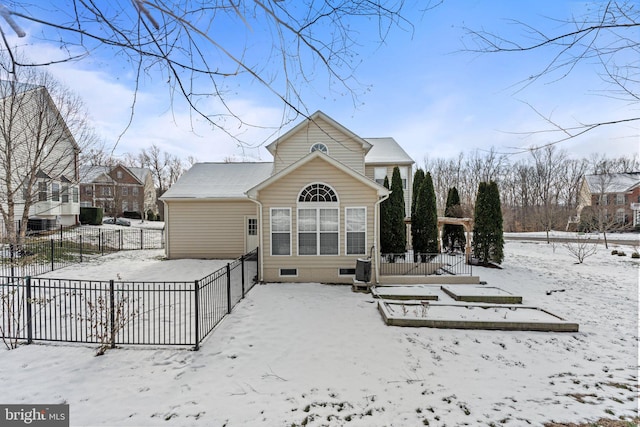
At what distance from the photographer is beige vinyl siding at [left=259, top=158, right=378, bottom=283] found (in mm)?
10039

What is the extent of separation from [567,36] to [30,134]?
2129 cm

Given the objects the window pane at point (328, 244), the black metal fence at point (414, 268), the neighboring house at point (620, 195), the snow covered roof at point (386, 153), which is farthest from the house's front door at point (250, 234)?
the neighboring house at point (620, 195)

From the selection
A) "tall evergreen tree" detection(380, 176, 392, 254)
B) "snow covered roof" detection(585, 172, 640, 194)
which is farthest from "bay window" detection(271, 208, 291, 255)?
"snow covered roof" detection(585, 172, 640, 194)

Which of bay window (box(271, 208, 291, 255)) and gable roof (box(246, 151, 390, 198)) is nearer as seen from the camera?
gable roof (box(246, 151, 390, 198))

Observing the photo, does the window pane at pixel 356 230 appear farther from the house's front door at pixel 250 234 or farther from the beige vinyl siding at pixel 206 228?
the beige vinyl siding at pixel 206 228

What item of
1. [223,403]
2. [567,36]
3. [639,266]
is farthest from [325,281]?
[639,266]

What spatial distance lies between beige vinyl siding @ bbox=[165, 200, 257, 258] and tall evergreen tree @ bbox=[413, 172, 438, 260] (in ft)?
28.5

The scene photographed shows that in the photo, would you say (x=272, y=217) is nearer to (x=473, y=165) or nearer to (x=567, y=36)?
(x=567, y=36)

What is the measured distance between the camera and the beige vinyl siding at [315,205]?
395 inches

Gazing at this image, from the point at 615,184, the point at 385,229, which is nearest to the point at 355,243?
the point at 385,229

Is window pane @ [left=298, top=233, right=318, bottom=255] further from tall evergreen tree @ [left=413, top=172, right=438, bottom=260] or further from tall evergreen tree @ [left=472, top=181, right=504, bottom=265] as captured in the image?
tall evergreen tree @ [left=472, top=181, right=504, bottom=265]

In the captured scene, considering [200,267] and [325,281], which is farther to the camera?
[200,267]

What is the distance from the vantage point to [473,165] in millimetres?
41812

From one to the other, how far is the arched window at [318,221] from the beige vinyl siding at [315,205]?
15 centimetres
